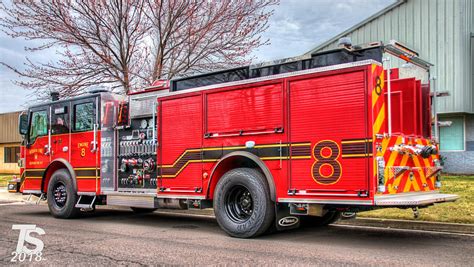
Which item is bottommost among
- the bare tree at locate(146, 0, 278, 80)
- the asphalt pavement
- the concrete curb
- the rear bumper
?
the asphalt pavement

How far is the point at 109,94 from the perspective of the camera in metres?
11.2

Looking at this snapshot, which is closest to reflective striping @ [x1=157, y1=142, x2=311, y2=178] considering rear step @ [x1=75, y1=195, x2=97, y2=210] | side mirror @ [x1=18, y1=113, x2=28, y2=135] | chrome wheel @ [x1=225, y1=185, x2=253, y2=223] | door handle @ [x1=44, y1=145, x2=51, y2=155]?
chrome wheel @ [x1=225, y1=185, x2=253, y2=223]

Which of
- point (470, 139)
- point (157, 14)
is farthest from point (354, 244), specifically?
point (470, 139)

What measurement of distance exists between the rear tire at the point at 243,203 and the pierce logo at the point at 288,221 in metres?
0.15

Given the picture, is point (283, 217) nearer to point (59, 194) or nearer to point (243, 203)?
point (243, 203)

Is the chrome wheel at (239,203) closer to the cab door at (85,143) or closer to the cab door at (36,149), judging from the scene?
the cab door at (85,143)

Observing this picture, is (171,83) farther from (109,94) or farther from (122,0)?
(122,0)

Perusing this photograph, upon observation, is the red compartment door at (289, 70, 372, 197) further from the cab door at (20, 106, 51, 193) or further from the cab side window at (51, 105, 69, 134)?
the cab door at (20, 106, 51, 193)

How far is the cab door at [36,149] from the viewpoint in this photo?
1213cm

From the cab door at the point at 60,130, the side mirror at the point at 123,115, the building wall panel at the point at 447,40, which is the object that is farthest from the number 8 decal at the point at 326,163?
the building wall panel at the point at 447,40

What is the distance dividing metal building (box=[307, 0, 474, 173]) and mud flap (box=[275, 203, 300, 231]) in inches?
491

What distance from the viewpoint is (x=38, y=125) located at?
12508mm

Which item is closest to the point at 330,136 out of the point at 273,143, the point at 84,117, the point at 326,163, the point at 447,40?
the point at 326,163

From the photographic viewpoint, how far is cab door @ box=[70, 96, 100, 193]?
10992 millimetres
